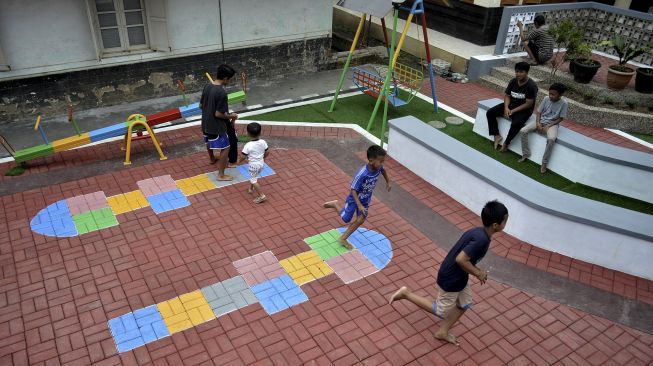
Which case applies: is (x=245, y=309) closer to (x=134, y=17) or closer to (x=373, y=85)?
(x=373, y=85)

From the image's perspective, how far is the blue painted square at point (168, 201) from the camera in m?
7.12

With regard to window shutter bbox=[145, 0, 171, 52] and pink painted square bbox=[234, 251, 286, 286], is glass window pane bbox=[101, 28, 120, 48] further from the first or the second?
pink painted square bbox=[234, 251, 286, 286]

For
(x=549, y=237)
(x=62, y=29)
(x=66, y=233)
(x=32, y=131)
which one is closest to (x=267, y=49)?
(x=62, y=29)

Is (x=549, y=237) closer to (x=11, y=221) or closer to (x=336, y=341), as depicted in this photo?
(x=336, y=341)

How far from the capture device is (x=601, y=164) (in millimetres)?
7742

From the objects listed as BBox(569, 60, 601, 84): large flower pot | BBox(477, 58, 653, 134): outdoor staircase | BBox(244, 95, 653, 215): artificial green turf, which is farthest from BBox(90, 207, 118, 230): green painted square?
BBox(569, 60, 601, 84): large flower pot

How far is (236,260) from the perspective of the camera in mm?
6160

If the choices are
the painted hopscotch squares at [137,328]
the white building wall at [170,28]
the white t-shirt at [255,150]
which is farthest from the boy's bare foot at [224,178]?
the white building wall at [170,28]

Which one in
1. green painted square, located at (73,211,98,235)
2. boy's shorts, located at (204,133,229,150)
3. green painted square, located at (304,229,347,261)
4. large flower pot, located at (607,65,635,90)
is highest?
large flower pot, located at (607,65,635,90)

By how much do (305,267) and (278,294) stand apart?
22.4 inches

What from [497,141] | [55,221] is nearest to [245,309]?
[55,221]

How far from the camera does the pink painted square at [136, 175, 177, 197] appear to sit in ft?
24.5

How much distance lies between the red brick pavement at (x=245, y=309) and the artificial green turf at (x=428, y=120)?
2825 mm

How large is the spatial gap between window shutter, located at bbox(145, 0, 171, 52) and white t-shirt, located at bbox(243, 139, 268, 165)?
462 cm
